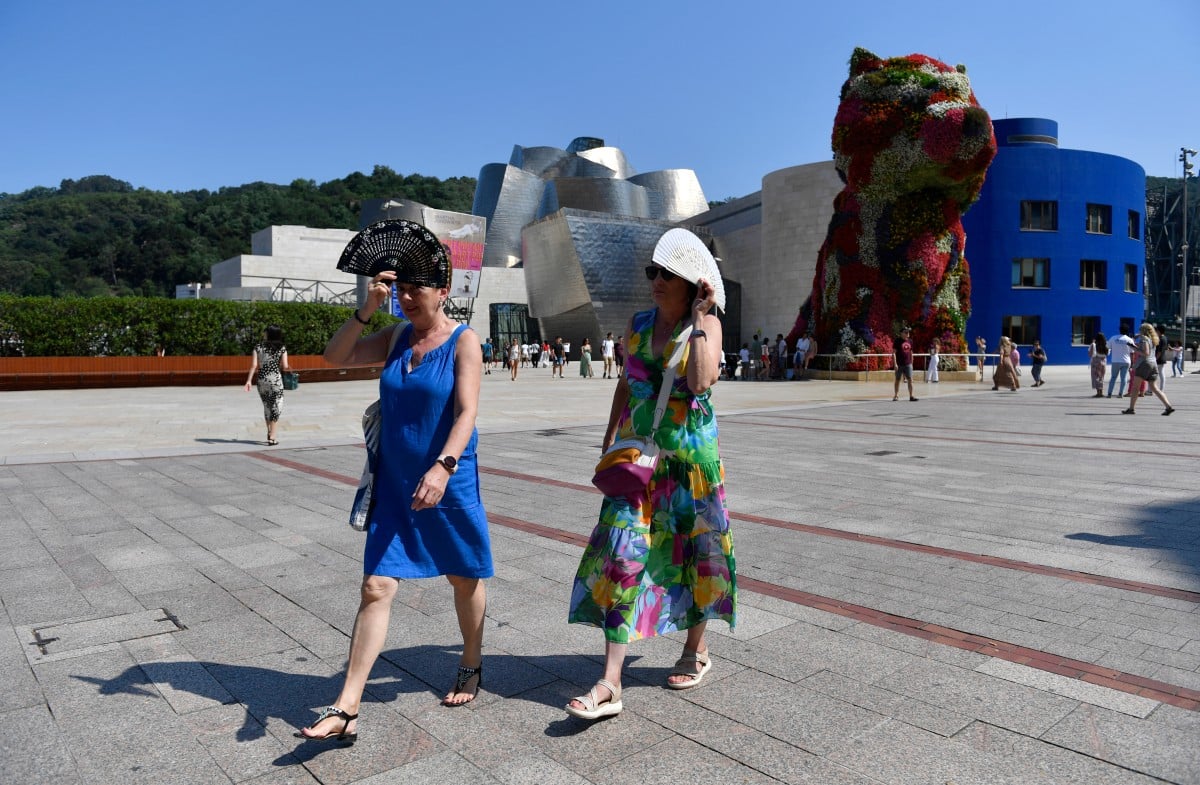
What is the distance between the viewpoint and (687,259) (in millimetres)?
2859

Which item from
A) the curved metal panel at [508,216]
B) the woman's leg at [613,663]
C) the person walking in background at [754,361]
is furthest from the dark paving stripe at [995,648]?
the curved metal panel at [508,216]

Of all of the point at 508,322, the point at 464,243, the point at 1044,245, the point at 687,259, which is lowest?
the point at 687,259

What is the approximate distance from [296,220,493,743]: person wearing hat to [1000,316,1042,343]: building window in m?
37.3

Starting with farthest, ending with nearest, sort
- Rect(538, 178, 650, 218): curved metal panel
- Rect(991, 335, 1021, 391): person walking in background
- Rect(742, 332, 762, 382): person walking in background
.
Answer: Rect(538, 178, 650, 218): curved metal panel → Rect(742, 332, 762, 382): person walking in background → Rect(991, 335, 1021, 391): person walking in background

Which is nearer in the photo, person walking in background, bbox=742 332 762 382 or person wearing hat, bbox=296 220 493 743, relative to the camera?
person wearing hat, bbox=296 220 493 743

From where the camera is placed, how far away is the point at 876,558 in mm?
4719

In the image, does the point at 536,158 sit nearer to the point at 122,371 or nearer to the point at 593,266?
the point at 593,266

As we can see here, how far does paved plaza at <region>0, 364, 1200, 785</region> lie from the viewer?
8.01ft

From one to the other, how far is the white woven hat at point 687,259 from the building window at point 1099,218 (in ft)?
131

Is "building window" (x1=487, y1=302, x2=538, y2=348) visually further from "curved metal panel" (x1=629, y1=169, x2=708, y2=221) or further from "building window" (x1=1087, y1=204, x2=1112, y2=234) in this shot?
"building window" (x1=1087, y1=204, x2=1112, y2=234)

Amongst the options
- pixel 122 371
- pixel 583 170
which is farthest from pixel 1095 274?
pixel 122 371

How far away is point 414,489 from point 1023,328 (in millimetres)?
38262

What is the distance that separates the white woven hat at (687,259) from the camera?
9.20 feet

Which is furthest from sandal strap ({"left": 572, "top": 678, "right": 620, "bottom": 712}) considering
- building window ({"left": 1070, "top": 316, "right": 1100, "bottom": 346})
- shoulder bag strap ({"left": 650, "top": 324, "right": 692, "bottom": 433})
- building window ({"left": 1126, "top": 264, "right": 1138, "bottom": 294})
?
building window ({"left": 1126, "top": 264, "right": 1138, "bottom": 294})
